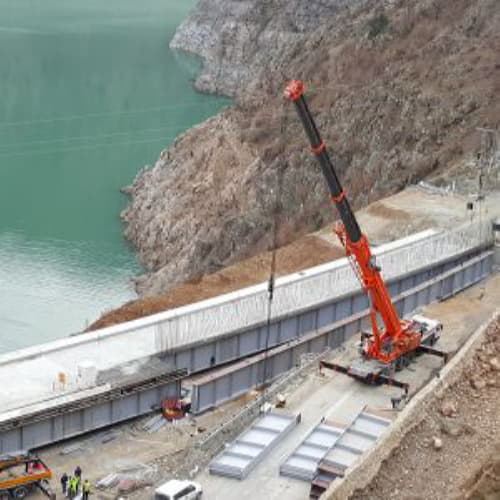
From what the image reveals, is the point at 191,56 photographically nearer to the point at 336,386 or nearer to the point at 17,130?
the point at 17,130

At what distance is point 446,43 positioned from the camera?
2667 inches

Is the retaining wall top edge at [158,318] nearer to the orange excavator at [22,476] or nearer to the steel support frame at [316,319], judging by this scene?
the steel support frame at [316,319]

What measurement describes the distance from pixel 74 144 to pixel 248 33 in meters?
44.8

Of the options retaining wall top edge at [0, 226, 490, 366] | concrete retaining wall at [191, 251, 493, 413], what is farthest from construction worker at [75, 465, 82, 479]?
concrete retaining wall at [191, 251, 493, 413]

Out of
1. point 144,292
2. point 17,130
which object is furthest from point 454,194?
point 17,130

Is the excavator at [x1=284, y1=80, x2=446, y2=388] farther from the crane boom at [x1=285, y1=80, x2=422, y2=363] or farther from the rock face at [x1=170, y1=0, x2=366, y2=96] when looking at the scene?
the rock face at [x1=170, y1=0, x2=366, y2=96]

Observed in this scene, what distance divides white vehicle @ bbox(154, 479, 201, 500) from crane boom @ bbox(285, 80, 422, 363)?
25.2ft

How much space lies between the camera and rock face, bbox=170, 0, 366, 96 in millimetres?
121250

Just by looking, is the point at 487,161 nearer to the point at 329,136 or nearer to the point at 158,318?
the point at 329,136

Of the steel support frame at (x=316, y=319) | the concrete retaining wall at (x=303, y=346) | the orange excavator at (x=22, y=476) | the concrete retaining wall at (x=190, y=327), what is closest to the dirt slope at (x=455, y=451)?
the concrete retaining wall at (x=303, y=346)

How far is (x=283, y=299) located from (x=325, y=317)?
1840 millimetres

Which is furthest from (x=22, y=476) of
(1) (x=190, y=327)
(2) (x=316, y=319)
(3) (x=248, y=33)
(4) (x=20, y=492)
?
(3) (x=248, y=33)

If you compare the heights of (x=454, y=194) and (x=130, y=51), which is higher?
(x=130, y=51)

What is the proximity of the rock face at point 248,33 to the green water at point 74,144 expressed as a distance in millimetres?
3499
